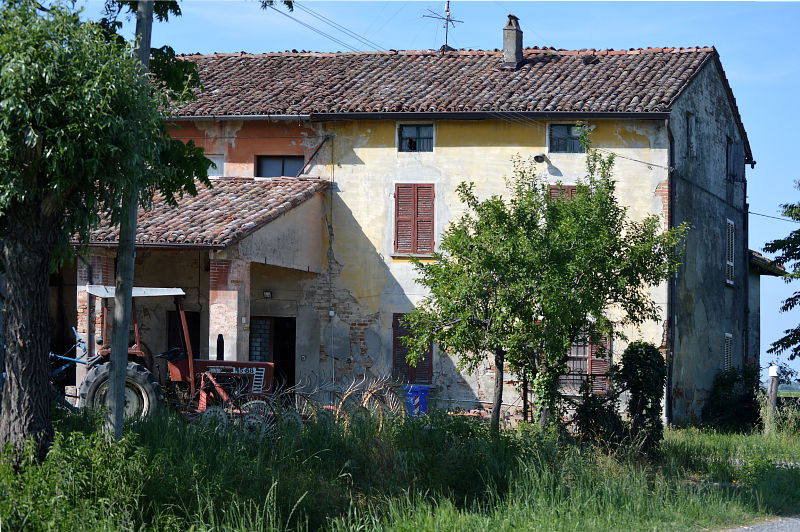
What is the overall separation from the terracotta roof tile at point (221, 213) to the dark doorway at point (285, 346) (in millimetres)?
3109

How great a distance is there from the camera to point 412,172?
20.9 m

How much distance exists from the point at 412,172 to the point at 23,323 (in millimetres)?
13172

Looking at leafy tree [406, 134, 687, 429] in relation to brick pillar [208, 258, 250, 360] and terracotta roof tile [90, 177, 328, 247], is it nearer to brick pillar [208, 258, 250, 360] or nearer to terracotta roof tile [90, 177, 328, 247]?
brick pillar [208, 258, 250, 360]

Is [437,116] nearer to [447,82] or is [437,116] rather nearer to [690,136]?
[447,82]

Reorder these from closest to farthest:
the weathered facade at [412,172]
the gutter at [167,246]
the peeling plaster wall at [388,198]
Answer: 1. the gutter at [167,246]
2. the weathered facade at [412,172]
3. the peeling plaster wall at [388,198]

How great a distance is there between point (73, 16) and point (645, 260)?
8461 millimetres

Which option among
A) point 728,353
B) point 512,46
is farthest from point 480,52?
point 728,353

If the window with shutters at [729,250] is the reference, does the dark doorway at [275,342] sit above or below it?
below

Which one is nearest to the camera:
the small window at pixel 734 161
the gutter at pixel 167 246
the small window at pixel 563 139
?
the gutter at pixel 167 246

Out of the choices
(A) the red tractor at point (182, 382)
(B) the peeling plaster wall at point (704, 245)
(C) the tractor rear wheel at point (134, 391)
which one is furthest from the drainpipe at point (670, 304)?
(C) the tractor rear wheel at point (134, 391)

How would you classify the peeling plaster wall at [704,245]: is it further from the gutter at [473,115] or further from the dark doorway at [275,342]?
the dark doorway at [275,342]

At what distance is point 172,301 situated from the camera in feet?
68.5

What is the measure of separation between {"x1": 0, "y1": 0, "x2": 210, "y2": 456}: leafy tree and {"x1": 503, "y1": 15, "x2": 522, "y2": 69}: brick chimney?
14.4 m

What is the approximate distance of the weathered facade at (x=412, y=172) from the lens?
19.7 meters
